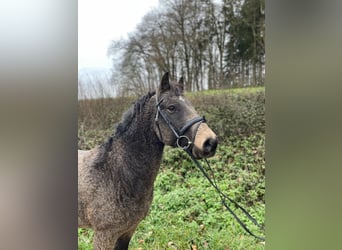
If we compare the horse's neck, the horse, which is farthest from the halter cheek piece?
the horse's neck

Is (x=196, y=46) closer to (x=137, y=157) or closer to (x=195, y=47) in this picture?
(x=195, y=47)

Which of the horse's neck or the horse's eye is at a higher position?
the horse's eye

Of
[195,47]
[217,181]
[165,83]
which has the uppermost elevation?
[195,47]

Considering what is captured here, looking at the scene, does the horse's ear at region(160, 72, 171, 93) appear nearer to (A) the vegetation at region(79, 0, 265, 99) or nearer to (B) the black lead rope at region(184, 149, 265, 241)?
(A) the vegetation at region(79, 0, 265, 99)

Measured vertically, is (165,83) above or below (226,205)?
above

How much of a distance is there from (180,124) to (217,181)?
0.39 meters

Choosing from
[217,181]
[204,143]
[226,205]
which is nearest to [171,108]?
[204,143]

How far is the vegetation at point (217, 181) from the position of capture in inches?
83.7

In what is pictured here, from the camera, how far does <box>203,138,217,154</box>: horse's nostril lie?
84.4 inches

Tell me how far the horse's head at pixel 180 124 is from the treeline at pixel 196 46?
0.24 ft

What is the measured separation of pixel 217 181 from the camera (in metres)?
2.17
